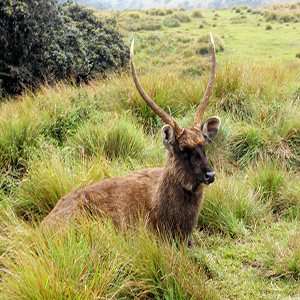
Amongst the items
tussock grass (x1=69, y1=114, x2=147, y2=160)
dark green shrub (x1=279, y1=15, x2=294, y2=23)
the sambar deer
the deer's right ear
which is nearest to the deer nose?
the sambar deer

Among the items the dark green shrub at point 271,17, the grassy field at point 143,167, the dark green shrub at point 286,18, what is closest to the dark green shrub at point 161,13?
the dark green shrub at point 271,17

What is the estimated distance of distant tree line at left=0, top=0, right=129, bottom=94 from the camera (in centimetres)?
887

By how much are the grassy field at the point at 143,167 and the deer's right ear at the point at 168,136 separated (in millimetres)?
911

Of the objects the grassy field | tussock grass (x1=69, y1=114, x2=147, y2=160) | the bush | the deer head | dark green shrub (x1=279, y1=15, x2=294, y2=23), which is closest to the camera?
the grassy field

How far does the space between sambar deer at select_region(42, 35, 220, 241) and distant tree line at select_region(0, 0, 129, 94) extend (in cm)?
509

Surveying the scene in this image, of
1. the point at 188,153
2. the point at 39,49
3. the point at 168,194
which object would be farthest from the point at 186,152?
the point at 39,49

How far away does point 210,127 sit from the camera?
12.8ft

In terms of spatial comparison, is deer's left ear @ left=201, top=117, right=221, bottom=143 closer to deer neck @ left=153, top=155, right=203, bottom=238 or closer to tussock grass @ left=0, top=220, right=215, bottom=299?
deer neck @ left=153, top=155, right=203, bottom=238

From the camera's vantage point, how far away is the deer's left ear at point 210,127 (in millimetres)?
3799

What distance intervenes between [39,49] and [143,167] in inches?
235

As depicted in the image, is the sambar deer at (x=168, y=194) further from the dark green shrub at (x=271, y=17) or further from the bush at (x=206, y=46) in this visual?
the dark green shrub at (x=271, y=17)

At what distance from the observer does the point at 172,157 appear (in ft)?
12.1

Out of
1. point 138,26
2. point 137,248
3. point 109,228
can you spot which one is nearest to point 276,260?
point 137,248

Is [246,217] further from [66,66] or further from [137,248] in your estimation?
[66,66]
